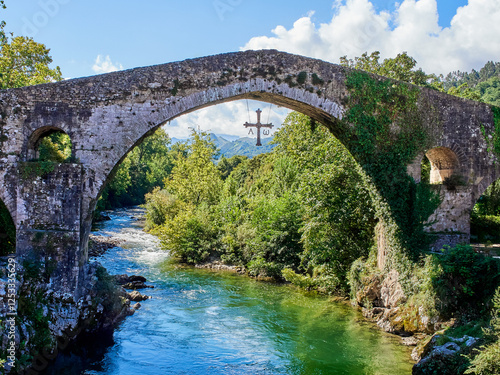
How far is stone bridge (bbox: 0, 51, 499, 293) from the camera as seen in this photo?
10.0 meters

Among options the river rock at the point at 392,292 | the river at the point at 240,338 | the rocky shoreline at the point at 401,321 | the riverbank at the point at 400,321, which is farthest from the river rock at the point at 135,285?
the river rock at the point at 392,292

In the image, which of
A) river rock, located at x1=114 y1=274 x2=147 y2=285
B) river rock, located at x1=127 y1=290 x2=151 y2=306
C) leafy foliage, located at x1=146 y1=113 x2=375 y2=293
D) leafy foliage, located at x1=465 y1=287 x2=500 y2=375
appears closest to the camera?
leafy foliage, located at x1=465 y1=287 x2=500 y2=375

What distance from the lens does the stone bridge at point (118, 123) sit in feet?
32.9

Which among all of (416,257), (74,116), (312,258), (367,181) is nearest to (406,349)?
(416,257)

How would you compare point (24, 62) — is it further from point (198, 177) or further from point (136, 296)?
point (136, 296)

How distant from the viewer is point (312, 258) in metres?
15.6

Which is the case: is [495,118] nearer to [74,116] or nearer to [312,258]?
[312,258]

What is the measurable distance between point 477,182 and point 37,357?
12251 millimetres

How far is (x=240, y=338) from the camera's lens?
36.3ft

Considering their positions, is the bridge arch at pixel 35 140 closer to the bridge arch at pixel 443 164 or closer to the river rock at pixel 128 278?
the river rock at pixel 128 278

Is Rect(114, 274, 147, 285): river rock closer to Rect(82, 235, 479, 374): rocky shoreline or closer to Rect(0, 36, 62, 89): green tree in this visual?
Rect(82, 235, 479, 374): rocky shoreline

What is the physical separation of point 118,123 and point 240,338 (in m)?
6.36

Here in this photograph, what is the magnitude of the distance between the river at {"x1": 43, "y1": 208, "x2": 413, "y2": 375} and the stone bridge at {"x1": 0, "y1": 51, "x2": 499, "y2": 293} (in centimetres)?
228

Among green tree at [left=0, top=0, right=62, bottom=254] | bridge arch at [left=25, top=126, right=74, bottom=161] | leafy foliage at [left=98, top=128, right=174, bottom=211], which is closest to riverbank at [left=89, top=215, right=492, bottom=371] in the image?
bridge arch at [left=25, top=126, right=74, bottom=161]
